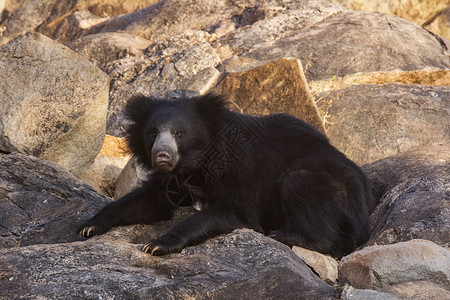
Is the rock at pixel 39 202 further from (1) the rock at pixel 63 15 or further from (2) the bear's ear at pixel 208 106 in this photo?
(1) the rock at pixel 63 15

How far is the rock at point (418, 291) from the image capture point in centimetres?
294

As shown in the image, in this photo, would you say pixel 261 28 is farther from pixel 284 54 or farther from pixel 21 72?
pixel 21 72

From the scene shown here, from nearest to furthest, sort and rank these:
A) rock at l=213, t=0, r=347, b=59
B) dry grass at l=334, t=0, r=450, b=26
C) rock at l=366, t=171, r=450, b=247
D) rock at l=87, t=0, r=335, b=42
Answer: rock at l=366, t=171, r=450, b=247 < rock at l=213, t=0, r=347, b=59 < rock at l=87, t=0, r=335, b=42 < dry grass at l=334, t=0, r=450, b=26

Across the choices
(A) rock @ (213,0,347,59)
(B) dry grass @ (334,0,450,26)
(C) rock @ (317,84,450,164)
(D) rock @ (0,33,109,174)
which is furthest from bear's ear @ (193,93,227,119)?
(B) dry grass @ (334,0,450,26)

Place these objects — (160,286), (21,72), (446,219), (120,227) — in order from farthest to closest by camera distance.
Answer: (21,72) < (120,227) < (446,219) < (160,286)

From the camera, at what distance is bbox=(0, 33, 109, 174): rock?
286 inches

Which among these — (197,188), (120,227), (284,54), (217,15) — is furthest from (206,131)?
(217,15)

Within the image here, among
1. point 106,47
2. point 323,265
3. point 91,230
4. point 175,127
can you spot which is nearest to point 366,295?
point 323,265

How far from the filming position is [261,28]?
1145 cm

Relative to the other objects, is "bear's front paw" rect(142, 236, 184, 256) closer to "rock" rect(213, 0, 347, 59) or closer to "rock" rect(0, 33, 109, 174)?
"rock" rect(0, 33, 109, 174)

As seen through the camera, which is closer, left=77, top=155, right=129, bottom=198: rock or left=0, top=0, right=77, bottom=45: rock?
left=77, top=155, right=129, bottom=198: rock

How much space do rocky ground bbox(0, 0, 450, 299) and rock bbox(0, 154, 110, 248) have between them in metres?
0.02

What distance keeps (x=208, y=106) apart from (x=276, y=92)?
3.69 meters

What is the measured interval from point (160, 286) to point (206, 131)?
202 centimetres
